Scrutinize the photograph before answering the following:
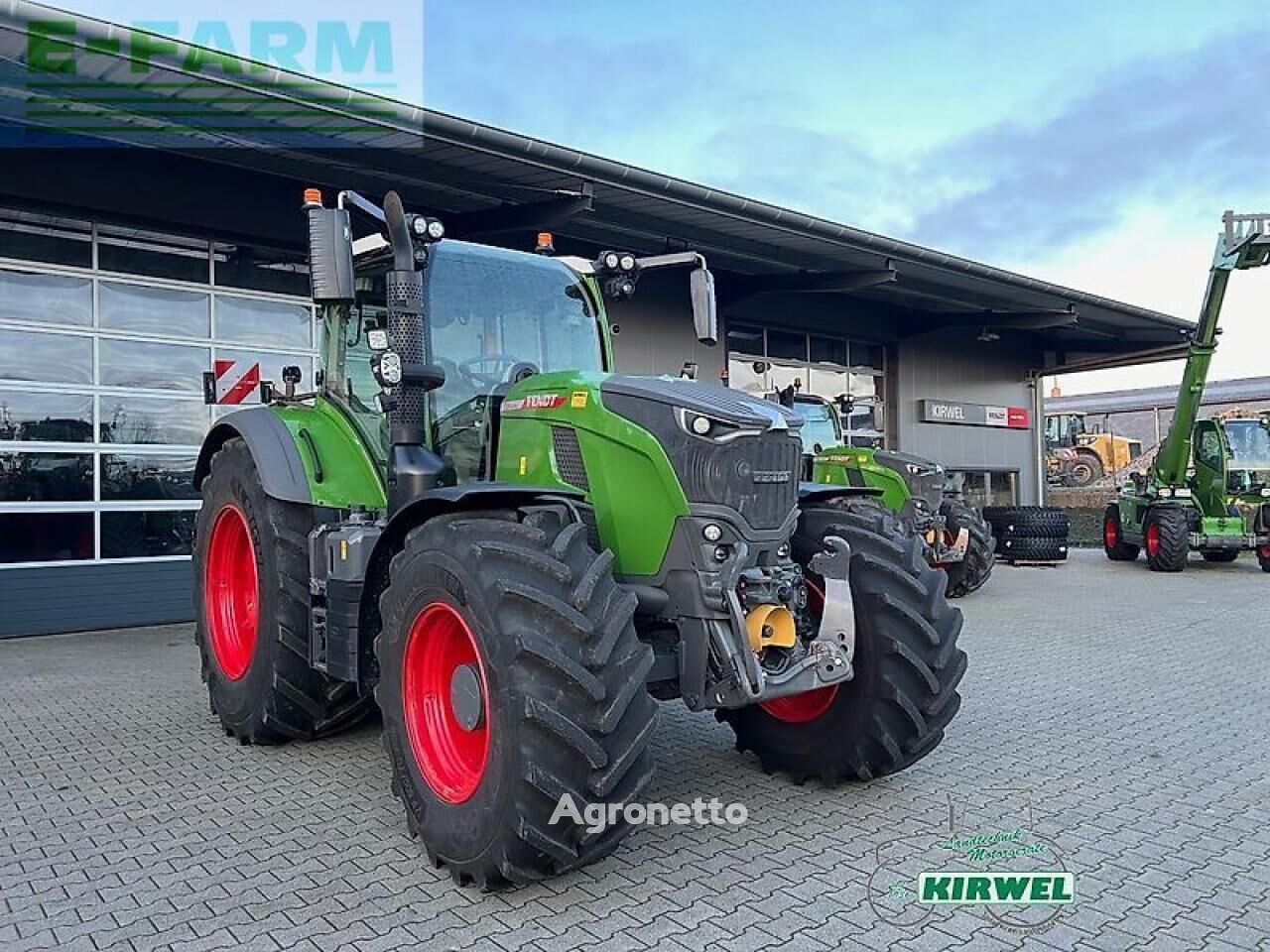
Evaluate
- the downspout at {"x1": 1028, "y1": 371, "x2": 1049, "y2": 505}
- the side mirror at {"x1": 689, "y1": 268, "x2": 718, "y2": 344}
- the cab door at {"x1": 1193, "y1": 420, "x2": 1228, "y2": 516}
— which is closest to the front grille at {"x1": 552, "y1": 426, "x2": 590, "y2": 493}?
the side mirror at {"x1": 689, "y1": 268, "x2": 718, "y2": 344}

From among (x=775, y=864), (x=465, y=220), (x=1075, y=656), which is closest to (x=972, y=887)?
(x=775, y=864)

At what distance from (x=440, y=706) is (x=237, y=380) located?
287 inches

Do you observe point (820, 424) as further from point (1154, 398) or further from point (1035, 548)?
point (1154, 398)

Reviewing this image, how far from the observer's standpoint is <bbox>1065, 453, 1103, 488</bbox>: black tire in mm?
33438

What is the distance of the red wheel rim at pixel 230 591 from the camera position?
5547mm

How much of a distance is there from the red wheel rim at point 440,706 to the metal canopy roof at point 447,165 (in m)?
5.19

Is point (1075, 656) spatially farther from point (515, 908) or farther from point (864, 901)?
point (515, 908)

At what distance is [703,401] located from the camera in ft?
12.5

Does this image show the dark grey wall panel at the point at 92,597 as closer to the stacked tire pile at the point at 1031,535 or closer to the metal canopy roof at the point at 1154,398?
the stacked tire pile at the point at 1031,535

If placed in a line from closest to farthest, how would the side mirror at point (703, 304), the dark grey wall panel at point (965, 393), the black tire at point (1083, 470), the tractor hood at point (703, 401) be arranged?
1. the tractor hood at point (703, 401)
2. the side mirror at point (703, 304)
3. the dark grey wall panel at point (965, 393)
4. the black tire at point (1083, 470)

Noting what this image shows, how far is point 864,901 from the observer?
3326mm

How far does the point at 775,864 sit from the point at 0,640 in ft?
25.2

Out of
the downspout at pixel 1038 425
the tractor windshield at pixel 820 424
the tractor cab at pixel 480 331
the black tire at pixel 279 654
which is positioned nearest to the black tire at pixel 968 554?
the tractor windshield at pixel 820 424

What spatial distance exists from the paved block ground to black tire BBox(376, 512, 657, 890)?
0.72ft
